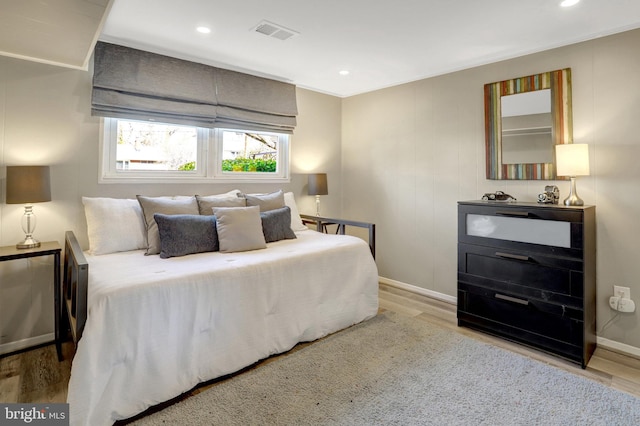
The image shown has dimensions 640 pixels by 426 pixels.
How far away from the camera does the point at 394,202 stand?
12.9 ft

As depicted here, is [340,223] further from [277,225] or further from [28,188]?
[28,188]

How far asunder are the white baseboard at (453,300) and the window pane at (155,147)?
8.33 feet

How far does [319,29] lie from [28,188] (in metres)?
2.27

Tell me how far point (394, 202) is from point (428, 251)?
685 mm

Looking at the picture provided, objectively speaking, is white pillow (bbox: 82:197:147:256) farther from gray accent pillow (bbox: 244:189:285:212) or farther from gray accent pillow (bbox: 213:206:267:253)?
gray accent pillow (bbox: 244:189:285:212)

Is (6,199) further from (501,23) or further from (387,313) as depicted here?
(501,23)

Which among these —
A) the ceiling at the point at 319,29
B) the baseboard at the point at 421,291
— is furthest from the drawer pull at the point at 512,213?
the ceiling at the point at 319,29

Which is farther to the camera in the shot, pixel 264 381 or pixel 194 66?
pixel 194 66

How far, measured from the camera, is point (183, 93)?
3.02m

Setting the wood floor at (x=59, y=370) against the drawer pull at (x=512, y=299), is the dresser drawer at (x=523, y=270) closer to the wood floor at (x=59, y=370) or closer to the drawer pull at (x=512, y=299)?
the drawer pull at (x=512, y=299)

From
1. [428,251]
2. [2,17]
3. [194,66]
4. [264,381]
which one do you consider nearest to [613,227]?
[428,251]

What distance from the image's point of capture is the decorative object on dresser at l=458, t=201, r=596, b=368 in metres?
2.29

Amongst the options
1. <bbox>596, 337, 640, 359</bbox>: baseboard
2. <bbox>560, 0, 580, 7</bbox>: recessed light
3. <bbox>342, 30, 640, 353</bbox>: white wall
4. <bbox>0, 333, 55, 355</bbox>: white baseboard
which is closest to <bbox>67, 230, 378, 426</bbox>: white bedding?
<bbox>0, 333, 55, 355</bbox>: white baseboard

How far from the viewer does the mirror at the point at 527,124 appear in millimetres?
2697
